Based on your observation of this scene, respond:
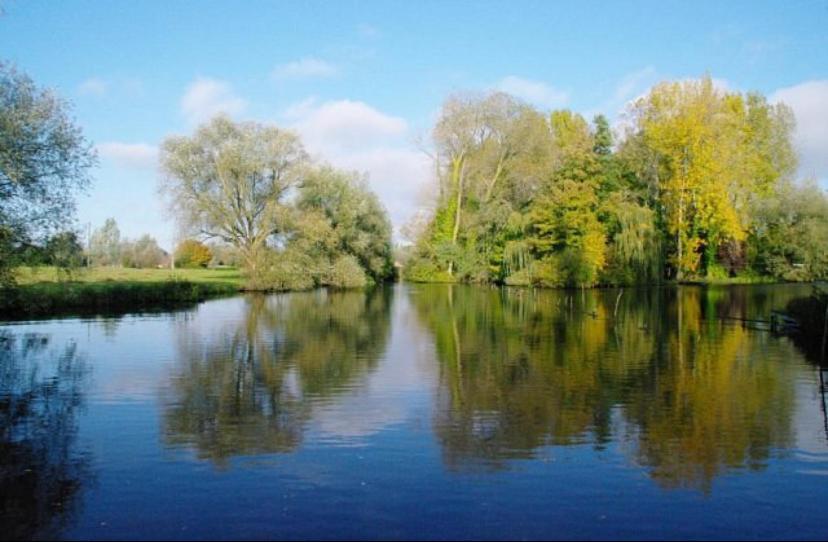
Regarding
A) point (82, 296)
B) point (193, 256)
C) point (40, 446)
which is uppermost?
point (193, 256)

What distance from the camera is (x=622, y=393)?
12.8 metres

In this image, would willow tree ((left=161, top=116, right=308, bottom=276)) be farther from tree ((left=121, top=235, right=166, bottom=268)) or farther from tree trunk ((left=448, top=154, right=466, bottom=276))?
tree ((left=121, top=235, right=166, bottom=268))

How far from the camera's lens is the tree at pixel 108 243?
88438 millimetres

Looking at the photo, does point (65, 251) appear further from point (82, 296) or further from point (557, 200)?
point (557, 200)

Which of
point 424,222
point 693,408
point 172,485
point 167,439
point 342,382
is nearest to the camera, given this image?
point 172,485

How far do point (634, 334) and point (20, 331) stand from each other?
2095 centimetres

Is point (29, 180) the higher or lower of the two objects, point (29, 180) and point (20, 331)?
the higher

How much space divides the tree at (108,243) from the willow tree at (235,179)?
41.6 metres

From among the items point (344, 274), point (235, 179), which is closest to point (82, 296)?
point (235, 179)

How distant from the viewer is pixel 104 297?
34.3 meters

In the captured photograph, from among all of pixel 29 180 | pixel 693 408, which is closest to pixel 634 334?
pixel 693 408

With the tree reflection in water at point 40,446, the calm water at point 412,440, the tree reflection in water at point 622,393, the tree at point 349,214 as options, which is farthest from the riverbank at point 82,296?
the tree reflection in water at point 622,393

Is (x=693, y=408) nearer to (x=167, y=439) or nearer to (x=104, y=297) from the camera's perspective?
(x=167, y=439)

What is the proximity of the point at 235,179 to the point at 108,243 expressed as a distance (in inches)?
2208
